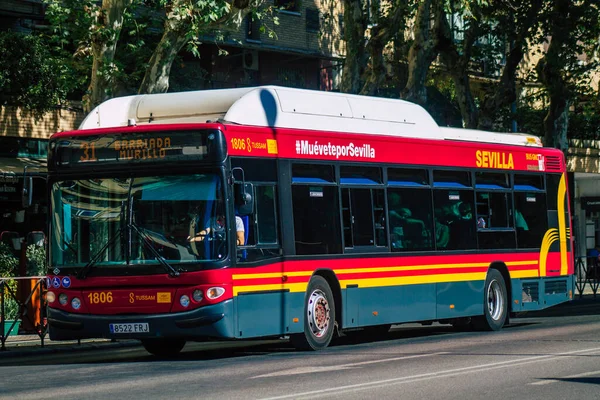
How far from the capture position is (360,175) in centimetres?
1819

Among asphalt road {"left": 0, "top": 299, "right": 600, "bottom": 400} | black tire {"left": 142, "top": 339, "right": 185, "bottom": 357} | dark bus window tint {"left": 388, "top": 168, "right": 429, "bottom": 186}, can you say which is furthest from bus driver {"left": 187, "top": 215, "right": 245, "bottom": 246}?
dark bus window tint {"left": 388, "top": 168, "right": 429, "bottom": 186}

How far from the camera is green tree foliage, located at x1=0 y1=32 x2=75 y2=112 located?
2830cm

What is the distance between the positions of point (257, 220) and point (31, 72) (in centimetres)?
1366

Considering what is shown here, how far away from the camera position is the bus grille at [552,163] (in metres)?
23.0

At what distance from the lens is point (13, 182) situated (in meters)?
30.0

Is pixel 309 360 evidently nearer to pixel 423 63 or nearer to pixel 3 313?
pixel 3 313

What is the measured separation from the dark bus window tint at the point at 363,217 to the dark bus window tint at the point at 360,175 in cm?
12

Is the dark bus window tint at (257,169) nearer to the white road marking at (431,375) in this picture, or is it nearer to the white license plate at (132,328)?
the white license plate at (132,328)

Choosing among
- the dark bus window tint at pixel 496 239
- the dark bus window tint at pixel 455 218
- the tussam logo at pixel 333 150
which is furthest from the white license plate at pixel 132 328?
the dark bus window tint at pixel 496 239

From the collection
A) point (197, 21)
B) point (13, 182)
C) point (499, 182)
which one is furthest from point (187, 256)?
point (13, 182)

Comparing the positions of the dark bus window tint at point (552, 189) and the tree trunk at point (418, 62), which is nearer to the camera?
the dark bus window tint at point (552, 189)

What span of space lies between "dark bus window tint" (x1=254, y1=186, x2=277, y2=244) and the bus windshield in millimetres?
846

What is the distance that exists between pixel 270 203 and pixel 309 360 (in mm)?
2110

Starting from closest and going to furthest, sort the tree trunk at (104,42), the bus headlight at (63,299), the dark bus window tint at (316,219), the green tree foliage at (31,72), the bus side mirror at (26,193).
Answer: the bus headlight at (63,299) < the bus side mirror at (26,193) < the dark bus window tint at (316,219) < the tree trunk at (104,42) < the green tree foliage at (31,72)
